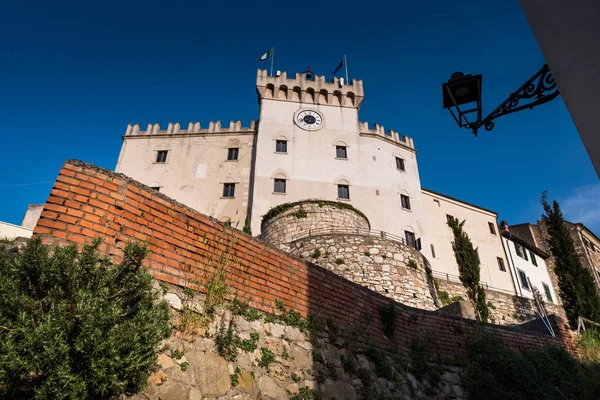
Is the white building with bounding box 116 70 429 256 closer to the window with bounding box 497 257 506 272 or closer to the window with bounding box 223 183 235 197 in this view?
the window with bounding box 223 183 235 197

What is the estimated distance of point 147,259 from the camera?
4863mm

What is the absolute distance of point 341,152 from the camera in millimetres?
30547

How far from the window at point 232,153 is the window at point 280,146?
325 centimetres

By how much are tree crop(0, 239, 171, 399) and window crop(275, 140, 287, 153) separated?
26359mm

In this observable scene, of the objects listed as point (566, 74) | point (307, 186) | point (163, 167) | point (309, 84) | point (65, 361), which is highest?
point (309, 84)

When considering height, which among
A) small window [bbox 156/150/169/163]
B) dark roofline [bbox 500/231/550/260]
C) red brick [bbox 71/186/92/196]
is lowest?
red brick [bbox 71/186/92/196]

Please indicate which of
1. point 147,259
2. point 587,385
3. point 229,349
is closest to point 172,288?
point 147,259

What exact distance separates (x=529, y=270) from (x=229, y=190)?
26.4m

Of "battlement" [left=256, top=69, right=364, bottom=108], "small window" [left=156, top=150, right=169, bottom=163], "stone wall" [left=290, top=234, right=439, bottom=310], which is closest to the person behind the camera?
"stone wall" [left=290, top=234, right=439, bottom=310]

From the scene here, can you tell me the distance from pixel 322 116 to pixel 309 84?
322cm

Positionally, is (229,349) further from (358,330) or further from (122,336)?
(358,330)

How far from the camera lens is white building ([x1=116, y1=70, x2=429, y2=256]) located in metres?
28.4

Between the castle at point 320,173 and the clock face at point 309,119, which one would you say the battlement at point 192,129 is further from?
the clock face at point 309,119

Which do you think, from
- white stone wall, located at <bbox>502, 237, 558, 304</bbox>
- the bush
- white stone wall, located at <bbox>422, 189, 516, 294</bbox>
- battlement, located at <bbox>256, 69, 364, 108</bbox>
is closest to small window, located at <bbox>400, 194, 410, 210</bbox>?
white stone wall, located at <bbox>422, 189, 516, 294</bbox>
